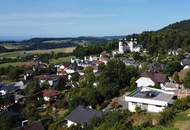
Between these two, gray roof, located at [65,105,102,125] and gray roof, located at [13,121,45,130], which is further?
gray roof, located at [65,105,102,125]

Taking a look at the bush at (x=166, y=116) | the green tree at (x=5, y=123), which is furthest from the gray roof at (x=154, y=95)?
the green tree at (x=5, y=123)

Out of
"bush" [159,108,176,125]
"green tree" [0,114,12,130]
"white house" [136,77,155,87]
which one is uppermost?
"bush" [159,108,176,125]

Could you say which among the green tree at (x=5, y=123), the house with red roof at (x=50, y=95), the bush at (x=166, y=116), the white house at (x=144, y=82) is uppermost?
the bush at (x=166, y=116)

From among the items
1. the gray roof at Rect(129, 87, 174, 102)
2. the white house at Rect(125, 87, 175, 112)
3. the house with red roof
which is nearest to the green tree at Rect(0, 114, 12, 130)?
the white house at Rect(125, 87, 175, 112)

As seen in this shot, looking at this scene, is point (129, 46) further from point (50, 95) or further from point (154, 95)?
point (154, 95)

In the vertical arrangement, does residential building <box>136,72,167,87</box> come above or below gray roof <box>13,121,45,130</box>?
above

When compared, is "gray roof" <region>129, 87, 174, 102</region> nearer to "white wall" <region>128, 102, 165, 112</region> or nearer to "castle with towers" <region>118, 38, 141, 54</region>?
"white wall" <region>128, 102, 165, 112</region>

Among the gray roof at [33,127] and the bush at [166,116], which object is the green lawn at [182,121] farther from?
the gray roof at [33,127]

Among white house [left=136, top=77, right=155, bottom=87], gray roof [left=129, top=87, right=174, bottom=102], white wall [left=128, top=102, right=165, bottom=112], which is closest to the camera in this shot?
white wall [left=128, top=102, right=165, bottom=112]

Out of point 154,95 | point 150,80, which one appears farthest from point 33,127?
point 150,80
